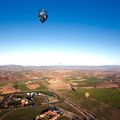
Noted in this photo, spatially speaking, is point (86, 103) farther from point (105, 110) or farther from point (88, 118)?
point (88, 118)

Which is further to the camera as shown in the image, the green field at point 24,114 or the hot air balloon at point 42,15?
the green field at point 24,114

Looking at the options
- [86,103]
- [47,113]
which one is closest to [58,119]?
[47,113]

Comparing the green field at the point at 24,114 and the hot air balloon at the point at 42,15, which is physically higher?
the hot air balloon at the point at 42,15

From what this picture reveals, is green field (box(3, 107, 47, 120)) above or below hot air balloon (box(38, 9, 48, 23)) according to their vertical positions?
below

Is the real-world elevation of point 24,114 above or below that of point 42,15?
below

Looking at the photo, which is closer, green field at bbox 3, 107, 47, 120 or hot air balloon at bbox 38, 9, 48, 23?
hot air balloon at bbox 38, 9, 48, 23

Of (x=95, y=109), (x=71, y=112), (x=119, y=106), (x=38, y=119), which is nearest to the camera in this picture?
(x=38, y=119)

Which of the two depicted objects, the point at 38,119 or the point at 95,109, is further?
the point at 95,109

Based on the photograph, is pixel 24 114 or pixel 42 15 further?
pixel 24 114

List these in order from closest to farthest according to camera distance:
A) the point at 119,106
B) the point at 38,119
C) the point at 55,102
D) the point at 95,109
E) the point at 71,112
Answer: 1. the point at 38,119
2. the point at 71,112
3. the point at 95,109
4. the point at 119,106
5. the point at 55,102
